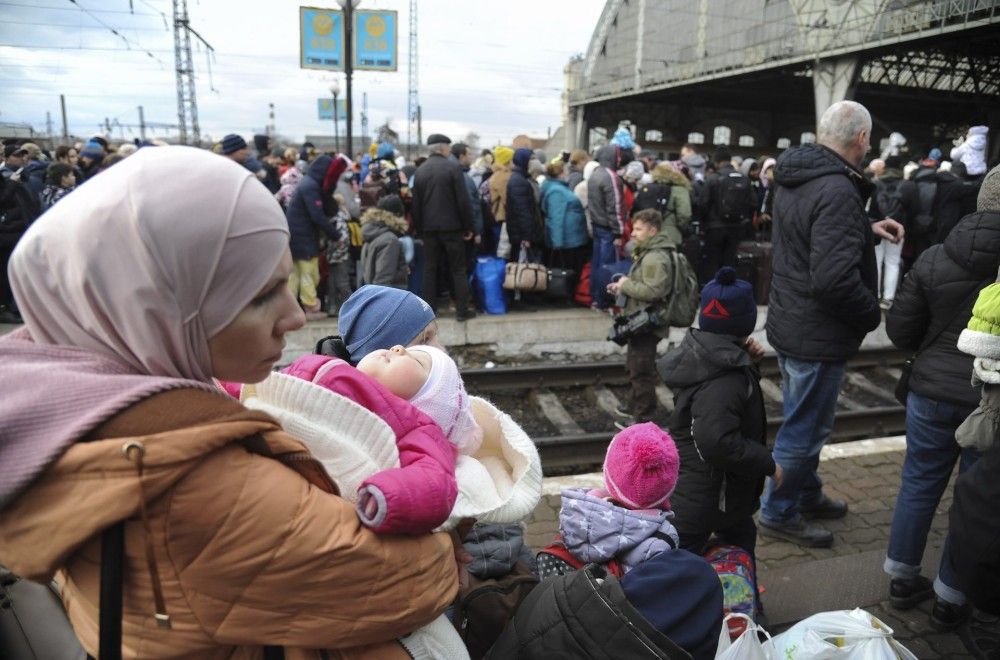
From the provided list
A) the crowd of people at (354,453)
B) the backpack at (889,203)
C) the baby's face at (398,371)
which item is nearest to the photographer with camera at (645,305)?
the crowd of people at (354,453)

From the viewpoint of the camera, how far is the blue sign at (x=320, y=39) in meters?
13.1

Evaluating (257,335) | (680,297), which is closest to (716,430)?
(257,335)

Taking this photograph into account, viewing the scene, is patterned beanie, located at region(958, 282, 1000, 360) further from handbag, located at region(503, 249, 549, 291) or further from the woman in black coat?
handbag, located at region(503, 249, 549, 291)

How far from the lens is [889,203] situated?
9.95 m

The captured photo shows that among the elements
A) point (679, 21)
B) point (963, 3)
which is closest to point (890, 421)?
point (963, 3)

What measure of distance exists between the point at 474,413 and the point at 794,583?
2852mm

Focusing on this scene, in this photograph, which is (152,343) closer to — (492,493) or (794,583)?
(492,493)

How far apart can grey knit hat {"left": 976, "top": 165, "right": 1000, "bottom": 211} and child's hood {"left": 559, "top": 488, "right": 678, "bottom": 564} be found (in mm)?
2420

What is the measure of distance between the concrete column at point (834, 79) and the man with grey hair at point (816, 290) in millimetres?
21995

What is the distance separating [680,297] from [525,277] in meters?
3.27

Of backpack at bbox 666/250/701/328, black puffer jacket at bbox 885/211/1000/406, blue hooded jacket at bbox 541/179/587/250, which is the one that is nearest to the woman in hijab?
black puffer jacket at bbox 885/211/1000/406

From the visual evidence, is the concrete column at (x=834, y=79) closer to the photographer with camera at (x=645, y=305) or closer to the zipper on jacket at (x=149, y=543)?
the photographer with camera at (x=645, y=305)

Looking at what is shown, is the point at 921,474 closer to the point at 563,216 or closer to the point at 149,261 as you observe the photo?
the point at 149,261

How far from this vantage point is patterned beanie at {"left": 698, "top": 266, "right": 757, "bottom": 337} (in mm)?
3281
